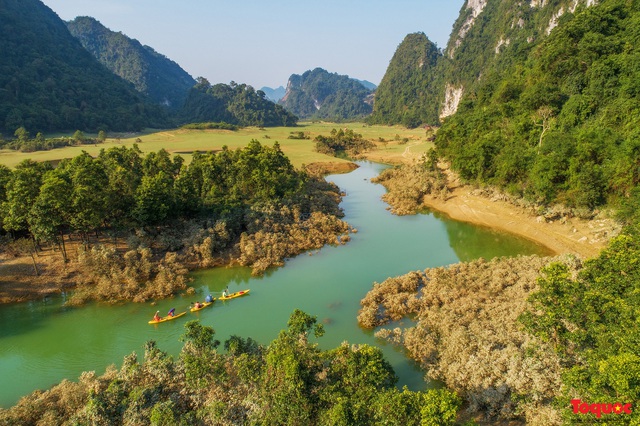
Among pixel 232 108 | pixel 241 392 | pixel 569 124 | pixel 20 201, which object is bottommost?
pixel 241 392

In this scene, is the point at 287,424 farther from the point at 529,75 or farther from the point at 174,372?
the point at 529,75

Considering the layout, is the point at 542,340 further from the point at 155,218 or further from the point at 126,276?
the point at 155,218

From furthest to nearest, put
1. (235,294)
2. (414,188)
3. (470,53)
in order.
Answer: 1. (470,53)
2. (414,188)
3. (235,294)

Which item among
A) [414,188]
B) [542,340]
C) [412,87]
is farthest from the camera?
[412,87]

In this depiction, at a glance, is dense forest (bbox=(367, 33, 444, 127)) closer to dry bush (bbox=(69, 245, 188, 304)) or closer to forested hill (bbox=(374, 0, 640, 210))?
forested hill (bbox=(374, 0, 640, 210))

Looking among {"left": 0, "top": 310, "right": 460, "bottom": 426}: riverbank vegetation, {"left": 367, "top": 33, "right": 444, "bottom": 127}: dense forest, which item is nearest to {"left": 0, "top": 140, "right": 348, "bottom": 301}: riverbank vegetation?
{"left": 0, "top": 310, "right": 460, "bottom": 426}: riverbank vegetation

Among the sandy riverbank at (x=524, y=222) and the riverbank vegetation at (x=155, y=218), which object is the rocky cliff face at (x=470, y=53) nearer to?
the sandy riverbank at (x=524, y=222)

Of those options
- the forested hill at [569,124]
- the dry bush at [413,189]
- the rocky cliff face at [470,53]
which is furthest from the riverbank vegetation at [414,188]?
the rocky cliff face at [470,53]

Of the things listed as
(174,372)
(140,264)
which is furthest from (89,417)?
(140,264)

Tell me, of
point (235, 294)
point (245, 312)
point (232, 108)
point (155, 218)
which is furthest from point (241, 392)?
point (232, 108)
